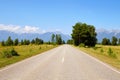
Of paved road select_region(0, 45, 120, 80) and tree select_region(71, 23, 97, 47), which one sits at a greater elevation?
tree select_region(71, 23, 97, 47)

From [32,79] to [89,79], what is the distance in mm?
2621

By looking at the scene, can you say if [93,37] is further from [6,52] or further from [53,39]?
[53,39]

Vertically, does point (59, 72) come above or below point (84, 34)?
below

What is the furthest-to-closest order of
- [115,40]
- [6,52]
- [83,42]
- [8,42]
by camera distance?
[115,40], [8,42], [83,42], [6,52]

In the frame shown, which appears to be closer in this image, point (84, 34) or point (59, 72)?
point (59, 72)

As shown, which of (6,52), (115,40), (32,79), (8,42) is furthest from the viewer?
(115,40)

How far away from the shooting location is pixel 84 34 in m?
103

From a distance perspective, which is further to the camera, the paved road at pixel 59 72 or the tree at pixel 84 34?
the tree at pixel 84 34

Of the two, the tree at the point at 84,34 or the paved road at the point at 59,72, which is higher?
the tree at the point at 84,34

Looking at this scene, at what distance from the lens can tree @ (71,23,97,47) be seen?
Result: 102500mm

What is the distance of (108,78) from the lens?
11625 millimetres

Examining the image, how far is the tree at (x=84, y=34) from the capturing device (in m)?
102

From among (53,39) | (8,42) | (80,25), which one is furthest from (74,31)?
(53,39)

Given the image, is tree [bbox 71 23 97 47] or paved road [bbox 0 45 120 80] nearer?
paved road [bbox 0 45 120 80]
